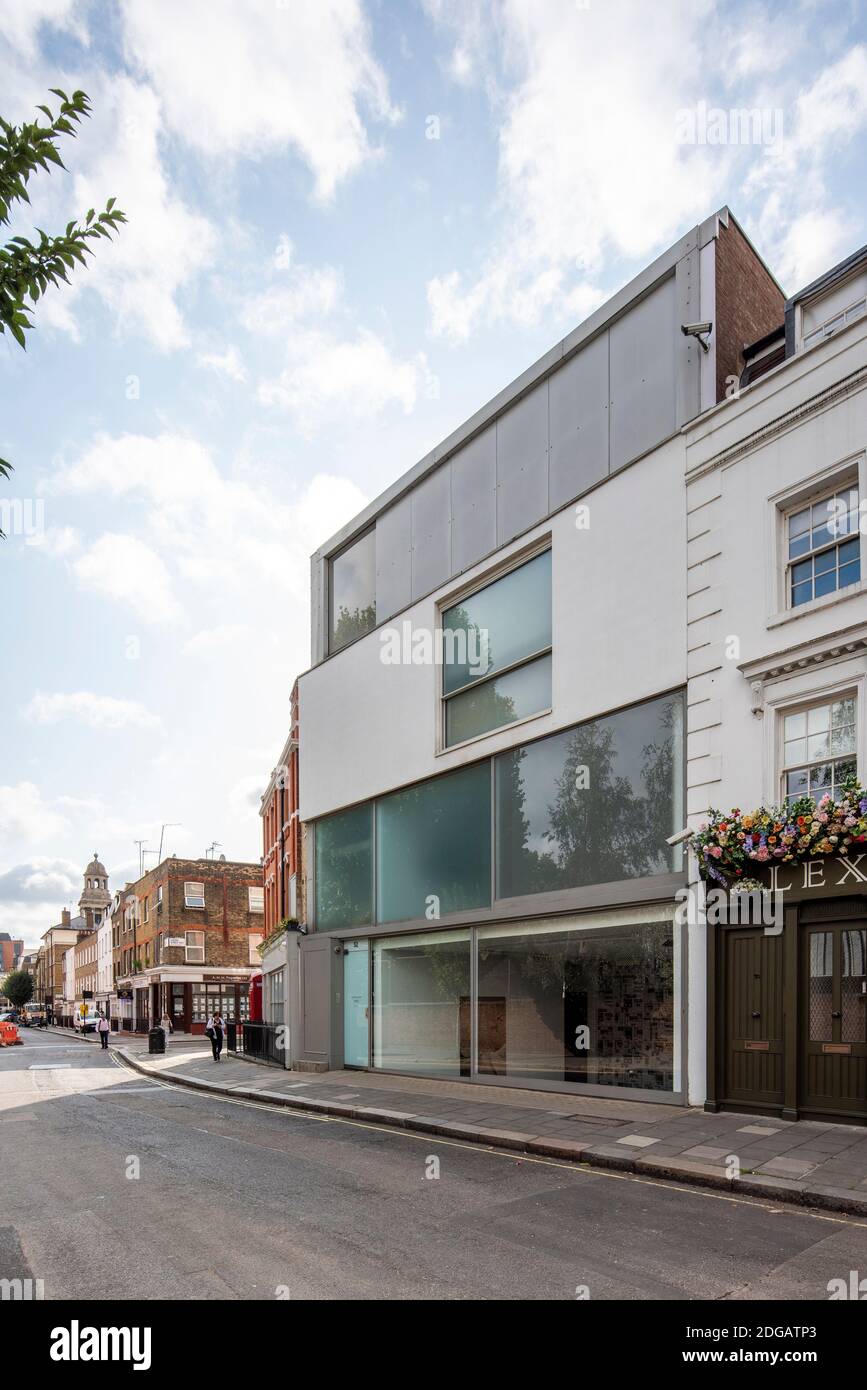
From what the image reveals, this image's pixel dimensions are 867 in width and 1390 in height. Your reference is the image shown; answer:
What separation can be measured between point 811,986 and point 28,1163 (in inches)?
368

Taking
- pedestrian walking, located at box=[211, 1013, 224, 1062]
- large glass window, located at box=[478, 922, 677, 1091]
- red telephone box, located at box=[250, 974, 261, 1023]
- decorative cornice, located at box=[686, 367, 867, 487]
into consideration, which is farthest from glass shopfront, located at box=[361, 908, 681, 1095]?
red telephone box, located at box=[250, 974, 261, 1023]

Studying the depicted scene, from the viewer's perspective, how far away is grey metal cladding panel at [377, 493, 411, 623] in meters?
20.8

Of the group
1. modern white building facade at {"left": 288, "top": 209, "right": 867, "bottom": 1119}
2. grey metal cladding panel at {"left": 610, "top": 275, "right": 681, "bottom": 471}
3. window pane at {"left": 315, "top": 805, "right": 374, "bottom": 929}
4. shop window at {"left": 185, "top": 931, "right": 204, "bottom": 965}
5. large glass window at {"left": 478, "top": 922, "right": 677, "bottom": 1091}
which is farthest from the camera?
shop window at {"left": 185, "top": 931, "right": 204, "bottom": 965}

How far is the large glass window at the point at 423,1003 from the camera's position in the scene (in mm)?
17125

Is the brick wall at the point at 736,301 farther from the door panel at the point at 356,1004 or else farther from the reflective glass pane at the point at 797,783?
the door panel at the point at 356,1004

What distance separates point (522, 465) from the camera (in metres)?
17.4

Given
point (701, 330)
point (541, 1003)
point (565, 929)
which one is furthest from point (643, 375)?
point (541, 1003)

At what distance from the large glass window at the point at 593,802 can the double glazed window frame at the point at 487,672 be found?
2.10ft

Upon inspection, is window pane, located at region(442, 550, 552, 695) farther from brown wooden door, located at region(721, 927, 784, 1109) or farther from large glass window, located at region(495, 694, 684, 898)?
brown wooden door, located at region(721, 927, 784, 1109)

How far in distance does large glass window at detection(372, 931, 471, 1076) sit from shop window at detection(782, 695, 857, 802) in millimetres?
7364

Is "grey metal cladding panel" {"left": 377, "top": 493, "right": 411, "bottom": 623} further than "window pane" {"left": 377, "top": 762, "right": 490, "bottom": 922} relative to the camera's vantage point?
Yes

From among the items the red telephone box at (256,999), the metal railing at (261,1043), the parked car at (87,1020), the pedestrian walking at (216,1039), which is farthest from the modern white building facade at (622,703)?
the parked car at (87,1020)

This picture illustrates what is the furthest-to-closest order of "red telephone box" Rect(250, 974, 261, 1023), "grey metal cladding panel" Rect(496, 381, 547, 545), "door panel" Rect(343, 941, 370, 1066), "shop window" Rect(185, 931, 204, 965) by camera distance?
"shop window" Rect(185, 931, 204, 965) → "red telephone box" Rect(250, 974, 261, 1023) → "door panel" Rect(343, 941, 370, 1066) → "grey metal cladding panel" Rect(496, 381, 547, 545)
